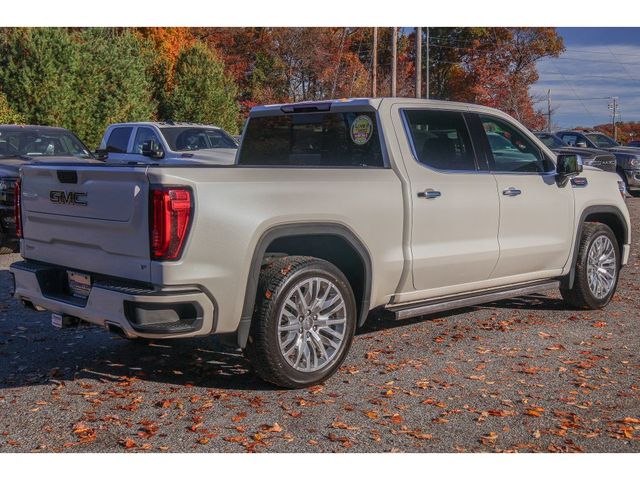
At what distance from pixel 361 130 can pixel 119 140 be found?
429 inches

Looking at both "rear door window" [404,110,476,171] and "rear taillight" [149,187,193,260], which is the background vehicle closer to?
"rear door window" [404,110,476,171]

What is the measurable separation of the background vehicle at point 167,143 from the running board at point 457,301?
28.4ft

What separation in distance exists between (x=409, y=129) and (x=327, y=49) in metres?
37.9

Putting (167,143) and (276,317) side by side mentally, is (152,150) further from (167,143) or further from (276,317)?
(276,317)

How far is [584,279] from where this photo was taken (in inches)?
310

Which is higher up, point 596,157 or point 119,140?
point 119,140

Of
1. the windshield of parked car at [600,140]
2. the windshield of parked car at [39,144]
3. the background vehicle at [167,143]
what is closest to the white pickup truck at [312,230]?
the windshield of parked car at [39,144]

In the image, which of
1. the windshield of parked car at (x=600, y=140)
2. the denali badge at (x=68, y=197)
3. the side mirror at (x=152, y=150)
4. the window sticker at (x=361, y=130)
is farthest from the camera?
the windshield of parked car at (x=600, y=140)

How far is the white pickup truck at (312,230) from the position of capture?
4.89 meters

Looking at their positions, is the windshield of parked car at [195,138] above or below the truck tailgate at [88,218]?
above

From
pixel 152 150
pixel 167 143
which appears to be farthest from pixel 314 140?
pixel 167 143

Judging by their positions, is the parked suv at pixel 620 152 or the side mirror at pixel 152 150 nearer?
the side mirror at pixel 152 150

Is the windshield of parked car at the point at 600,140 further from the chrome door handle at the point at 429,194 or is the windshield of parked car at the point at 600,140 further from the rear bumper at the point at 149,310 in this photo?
the rear bumper at the point at 149,310
